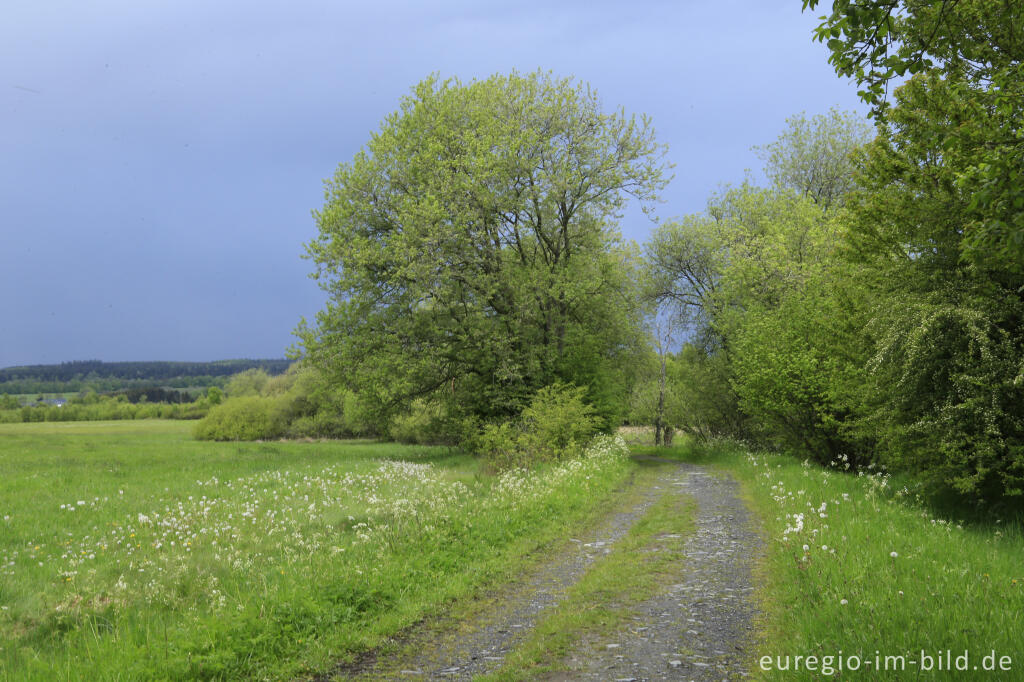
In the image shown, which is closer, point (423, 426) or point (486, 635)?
point (486, 635)

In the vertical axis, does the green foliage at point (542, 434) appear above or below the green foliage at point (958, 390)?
below

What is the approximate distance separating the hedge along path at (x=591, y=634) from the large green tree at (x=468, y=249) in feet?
66.1

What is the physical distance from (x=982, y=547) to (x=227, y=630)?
1156 centimetres

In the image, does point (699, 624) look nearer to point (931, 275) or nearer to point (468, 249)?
point (931, 275)

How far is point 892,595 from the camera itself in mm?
7031

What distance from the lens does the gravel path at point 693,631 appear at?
610 cm

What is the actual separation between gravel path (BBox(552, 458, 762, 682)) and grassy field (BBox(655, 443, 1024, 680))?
1.11 ft

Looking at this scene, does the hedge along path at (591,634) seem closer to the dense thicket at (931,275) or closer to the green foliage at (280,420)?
the dense thicket at (931,275)

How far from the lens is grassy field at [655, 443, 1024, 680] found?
555 centimetres

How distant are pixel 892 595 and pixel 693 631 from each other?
7.77 ft

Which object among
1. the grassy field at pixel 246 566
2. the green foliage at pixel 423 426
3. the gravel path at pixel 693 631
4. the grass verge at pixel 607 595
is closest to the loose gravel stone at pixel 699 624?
the gravel path at pixel 693 631

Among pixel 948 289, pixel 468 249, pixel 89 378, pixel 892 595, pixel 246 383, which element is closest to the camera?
pixel 892 595

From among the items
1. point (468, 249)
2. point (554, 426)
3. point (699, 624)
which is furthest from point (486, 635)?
point (468, 249)

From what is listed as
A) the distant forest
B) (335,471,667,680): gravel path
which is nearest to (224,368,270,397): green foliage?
the distant forest
